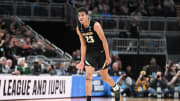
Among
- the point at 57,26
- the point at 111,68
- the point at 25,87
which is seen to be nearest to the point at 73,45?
the point at 57,26

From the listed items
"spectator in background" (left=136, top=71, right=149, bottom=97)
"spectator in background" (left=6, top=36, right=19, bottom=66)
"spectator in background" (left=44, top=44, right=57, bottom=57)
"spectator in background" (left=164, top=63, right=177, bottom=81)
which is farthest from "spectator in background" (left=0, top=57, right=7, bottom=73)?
"spectator in background" (left=164, top=63, right=177, bottom=81)

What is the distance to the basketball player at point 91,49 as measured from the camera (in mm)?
8875

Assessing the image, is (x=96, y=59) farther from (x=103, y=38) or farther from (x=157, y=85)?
(x=157, y=85)

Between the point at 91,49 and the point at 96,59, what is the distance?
0.28 metres

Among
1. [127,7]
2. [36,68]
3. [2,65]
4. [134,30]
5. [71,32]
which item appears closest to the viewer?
[2,65]

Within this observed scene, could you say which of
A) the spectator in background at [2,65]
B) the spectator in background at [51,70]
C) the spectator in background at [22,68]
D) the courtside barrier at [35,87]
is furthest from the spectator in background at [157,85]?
the spectator in background at [2,65]

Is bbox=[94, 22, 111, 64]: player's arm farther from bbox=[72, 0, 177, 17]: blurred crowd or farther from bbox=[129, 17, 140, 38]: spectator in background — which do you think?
bbox=[72, 0, 177, 17]: blurred crowd

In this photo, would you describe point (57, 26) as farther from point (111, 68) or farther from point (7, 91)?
point (7, 91)

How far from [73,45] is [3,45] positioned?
19.6ft

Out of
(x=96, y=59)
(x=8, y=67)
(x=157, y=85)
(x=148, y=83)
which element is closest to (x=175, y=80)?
(x=157, y=85)

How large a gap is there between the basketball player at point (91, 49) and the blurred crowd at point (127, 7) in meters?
10.7

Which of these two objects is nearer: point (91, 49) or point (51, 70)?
point (91, 49)

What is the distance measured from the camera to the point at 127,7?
21.4 m

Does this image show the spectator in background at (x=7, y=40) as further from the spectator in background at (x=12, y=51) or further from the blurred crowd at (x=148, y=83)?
the blurred crowd at (x=148, y=83)
